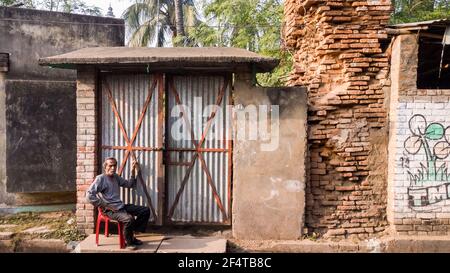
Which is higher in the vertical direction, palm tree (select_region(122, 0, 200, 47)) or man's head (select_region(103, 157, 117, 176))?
palm tree (select_region(122, 0, 200, 47))

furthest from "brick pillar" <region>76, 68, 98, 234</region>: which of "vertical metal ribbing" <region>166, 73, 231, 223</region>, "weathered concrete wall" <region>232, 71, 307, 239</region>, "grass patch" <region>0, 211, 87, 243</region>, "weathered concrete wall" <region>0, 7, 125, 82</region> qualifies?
"weathered concrete wall" <region>232, 71, 307, 239</region>

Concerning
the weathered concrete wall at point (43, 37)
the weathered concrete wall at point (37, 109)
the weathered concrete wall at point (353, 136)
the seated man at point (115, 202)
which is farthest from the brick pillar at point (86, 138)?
the weathered concrete wall at point (353, 136)

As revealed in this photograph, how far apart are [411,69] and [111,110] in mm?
4892

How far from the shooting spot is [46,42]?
713cm

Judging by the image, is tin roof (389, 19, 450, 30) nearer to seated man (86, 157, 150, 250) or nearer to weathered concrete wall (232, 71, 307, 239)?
weathered concrete wall (232, 71, 307, 239)

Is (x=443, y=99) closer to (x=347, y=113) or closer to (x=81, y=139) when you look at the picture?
(x=347, y=113)

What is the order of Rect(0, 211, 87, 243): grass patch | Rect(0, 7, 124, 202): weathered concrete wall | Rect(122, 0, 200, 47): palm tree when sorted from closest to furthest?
Rect(0, 211, 87, 243): grass patch, Rect(0, 7, 124, 202): weathered concrete wall, Rect(122, 0, 200, 47): palm tree

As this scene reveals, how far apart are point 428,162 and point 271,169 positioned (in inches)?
99.2

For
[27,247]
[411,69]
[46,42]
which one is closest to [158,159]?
[27,247]

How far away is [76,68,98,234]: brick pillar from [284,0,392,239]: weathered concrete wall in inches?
140

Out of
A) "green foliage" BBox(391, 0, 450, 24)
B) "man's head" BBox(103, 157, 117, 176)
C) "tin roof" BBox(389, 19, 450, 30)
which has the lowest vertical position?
"man's head" BBox(103, 157, 117, 176)

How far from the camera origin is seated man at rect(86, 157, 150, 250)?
5.06m

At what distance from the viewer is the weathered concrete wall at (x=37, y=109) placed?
6.74 m

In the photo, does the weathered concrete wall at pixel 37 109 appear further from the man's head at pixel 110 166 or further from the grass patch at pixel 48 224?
the man's head at pixel 110 166
